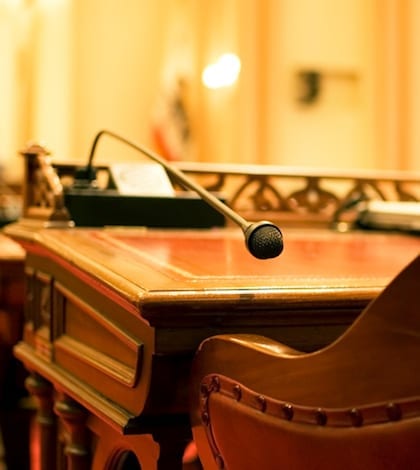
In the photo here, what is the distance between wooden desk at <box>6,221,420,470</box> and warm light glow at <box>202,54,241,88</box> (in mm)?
4985

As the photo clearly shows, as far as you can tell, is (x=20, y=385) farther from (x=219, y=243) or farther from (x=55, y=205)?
(x=219, y=243)

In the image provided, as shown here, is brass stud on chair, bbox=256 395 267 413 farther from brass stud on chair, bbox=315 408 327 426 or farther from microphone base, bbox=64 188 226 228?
microphone base, bbox=64 188 226 228

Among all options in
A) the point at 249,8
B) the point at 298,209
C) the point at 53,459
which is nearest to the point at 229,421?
the point at 53,459

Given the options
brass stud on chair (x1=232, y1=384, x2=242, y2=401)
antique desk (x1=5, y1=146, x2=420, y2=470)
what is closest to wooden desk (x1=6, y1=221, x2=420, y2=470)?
antique desk (x1=5, y1=146, x2=420, y2=470)

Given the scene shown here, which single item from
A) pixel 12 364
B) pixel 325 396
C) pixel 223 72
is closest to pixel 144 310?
pixel 325 396

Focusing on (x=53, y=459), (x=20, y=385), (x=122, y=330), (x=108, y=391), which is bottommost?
(x=20, y=385)

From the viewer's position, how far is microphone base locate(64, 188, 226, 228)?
81.6 inches

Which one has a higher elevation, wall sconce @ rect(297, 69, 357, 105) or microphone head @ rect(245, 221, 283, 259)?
wall sconce @ rect(297, 69, 357, 105)

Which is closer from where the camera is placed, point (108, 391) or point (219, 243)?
point (108, 391)

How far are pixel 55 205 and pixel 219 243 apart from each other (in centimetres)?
40

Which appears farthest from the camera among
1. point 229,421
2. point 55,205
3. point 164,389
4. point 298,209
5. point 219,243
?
point 298,209

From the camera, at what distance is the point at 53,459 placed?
6.13 ft

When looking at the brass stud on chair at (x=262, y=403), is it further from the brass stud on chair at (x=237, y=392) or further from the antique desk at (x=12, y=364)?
the antique desk at (x=12, y=364)

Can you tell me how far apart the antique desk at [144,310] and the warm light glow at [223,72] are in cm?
478
